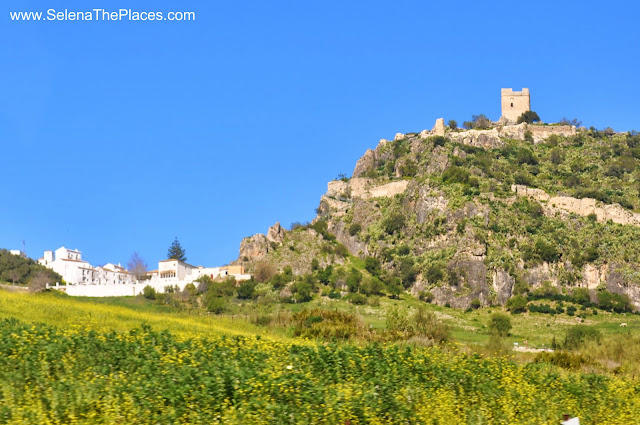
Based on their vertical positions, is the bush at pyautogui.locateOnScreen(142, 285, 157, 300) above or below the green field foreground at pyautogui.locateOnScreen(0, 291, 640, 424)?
above

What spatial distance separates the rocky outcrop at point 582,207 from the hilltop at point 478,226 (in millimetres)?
142

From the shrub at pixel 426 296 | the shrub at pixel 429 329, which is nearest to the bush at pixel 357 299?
the shrub at pixel 426 296

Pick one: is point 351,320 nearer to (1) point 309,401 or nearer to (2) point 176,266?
(1) point 309,401

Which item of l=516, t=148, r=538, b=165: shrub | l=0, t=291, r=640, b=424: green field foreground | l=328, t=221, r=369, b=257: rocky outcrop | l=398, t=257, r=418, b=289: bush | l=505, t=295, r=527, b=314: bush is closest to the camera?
l=0, t=291, r=640, b=424: green field foreground

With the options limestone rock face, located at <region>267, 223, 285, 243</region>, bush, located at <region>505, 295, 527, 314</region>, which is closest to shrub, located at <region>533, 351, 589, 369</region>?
bush, located at <region>505, 295, 527, 314</region>

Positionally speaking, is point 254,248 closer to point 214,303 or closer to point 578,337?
point 214,303

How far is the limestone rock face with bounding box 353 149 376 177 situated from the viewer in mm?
132000

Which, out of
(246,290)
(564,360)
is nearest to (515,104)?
(246,290)

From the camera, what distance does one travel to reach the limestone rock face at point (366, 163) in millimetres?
132000

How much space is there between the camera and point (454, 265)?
95125 millimetres

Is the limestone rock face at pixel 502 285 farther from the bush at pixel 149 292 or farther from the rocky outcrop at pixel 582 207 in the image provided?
the bush at pixel 149 292

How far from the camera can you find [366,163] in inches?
5266

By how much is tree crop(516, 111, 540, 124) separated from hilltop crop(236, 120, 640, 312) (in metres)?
13.8

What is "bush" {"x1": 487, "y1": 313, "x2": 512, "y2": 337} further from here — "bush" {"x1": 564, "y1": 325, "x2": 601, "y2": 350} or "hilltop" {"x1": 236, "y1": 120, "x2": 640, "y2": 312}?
"hilltop" {"x1": 236, "y1": 120, "x2": 640, "y2": 312}
